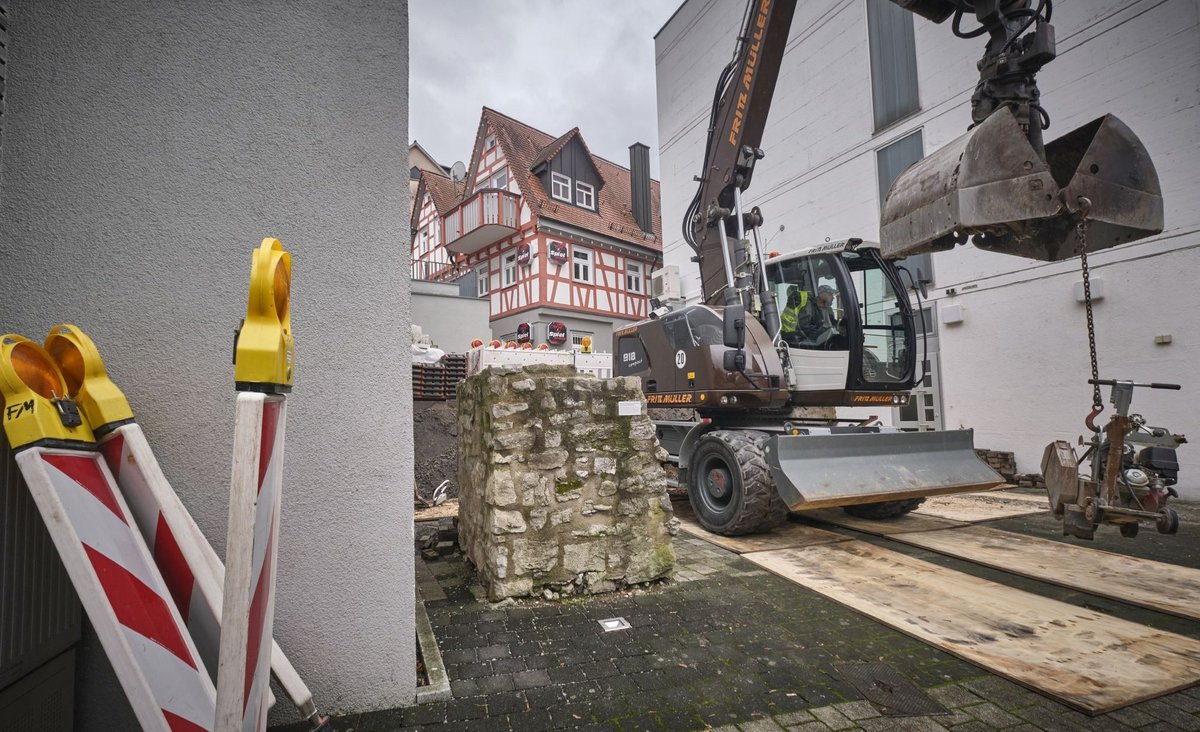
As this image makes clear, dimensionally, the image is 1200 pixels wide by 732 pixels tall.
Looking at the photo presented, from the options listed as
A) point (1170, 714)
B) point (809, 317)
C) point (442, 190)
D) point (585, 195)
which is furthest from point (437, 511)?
point (442, 190)

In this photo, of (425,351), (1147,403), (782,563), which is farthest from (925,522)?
(425,351)

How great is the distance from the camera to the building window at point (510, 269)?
1867 cm

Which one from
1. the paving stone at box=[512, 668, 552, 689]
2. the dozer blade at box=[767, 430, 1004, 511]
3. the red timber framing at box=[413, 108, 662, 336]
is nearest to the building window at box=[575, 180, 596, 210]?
the red timber framing at box=[413, 108, 662, 336]

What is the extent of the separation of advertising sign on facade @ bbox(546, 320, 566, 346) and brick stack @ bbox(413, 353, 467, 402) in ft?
20.1

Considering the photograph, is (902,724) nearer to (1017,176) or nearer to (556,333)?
(1017,176)

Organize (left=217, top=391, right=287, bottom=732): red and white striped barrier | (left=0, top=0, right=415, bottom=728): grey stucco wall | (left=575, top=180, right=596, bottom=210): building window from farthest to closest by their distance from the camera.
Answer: (left=575, top=180, right=596, bottom=210): building window
(left=0, top=0, right=415, bottom=728): grey stucco wall
(left=217, top=391, right=287, bottom=732): red and white striped barrier

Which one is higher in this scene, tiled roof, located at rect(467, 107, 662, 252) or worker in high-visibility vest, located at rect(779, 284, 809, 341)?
tiled roof, located at rect(467, 107, 662, 252)

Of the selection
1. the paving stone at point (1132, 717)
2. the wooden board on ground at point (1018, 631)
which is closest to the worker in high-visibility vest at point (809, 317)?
the wooden board on ground at point (1018, 631)

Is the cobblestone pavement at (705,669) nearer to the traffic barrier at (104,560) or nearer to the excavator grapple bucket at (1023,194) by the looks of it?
the traffic barrier at (104,560)

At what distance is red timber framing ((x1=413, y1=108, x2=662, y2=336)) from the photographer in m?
17.8

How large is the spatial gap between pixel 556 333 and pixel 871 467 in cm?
1305

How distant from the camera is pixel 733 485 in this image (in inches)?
206

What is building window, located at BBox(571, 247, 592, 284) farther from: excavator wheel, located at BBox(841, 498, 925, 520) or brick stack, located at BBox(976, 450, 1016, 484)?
excavator wheel, located at BBox(841, 498, 925, 520)

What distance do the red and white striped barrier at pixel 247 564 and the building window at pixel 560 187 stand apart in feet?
60.6
